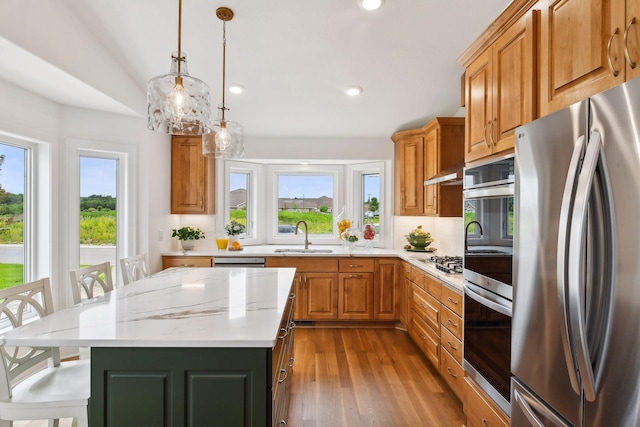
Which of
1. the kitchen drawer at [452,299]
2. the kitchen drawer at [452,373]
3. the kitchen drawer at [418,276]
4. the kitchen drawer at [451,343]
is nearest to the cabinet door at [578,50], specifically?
the kitchen drawer at [452,299]

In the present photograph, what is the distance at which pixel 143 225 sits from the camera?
11.3 ft

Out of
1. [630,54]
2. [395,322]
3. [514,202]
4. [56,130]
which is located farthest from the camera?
[395,322]

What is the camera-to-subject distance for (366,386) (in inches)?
101

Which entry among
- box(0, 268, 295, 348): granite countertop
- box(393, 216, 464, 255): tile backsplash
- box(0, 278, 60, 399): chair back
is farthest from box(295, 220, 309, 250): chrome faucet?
box(0, 278, 60, 399): chair back

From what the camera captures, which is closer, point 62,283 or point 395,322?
point 62,283

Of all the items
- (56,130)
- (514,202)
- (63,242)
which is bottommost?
(63,242)

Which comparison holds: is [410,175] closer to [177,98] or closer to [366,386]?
[366,386]

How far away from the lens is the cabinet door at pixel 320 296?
3.81m

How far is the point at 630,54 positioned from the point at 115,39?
3.26 metres

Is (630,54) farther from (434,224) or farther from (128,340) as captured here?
(434,224)

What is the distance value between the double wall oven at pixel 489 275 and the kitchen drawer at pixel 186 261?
286 cm

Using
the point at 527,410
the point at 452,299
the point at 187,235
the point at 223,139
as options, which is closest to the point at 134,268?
the point at 223,139

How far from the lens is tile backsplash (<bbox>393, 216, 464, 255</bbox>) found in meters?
3.49

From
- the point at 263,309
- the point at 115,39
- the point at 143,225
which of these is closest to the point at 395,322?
the point at 263,309
